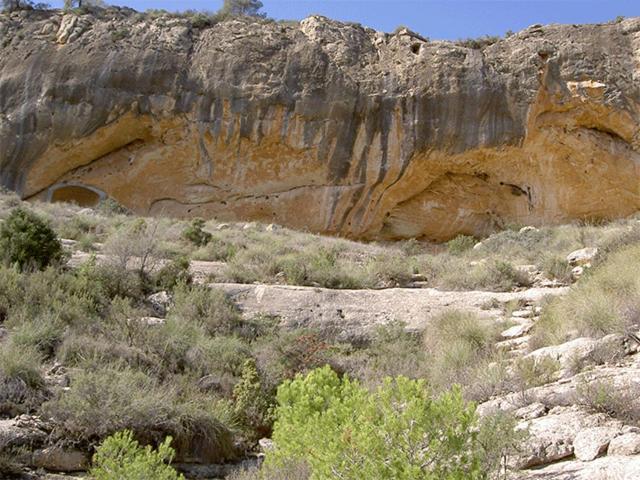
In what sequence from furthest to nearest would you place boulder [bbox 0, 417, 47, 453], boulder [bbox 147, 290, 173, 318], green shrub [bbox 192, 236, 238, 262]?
green shrub [bbox 192, 236, 238, 262] < boulder [bbox 147, 290, 173, 318] < boulder [bbox 0, 417, 47, 453]

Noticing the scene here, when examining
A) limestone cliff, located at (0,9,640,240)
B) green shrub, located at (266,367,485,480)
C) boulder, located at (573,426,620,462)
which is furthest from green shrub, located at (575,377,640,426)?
limestone cliff, located at (0,9,640,240)

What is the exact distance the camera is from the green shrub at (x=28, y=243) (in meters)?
9.55

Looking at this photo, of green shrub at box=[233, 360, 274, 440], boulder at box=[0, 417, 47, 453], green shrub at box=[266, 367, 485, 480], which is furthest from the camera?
green shrub at box=[233, 360, 274, 440]

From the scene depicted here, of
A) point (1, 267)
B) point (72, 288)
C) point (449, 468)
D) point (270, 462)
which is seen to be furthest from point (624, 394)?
point (1, 267)

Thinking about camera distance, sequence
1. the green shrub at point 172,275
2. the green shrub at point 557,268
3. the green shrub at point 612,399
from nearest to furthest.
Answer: the green shrub at point 612,399 < the green shrub at point 172,275 < the green shrub at point 557,268

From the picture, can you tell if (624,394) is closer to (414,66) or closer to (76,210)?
(76,210)

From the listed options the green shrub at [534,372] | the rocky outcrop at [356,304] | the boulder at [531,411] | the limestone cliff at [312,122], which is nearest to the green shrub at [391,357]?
Result: the rocky outcrop at [356,304]

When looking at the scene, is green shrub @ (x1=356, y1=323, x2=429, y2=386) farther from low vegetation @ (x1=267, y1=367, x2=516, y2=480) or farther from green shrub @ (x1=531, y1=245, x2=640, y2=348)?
low vegetation @ (x1=267, y1=367, x2=516, y2=480)

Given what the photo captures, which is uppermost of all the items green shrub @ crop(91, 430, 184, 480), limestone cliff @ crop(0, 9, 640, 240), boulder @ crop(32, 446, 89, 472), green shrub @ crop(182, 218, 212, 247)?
limestone cliff @ crop(0, 9, 640, 240)

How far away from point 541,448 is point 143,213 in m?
15.8

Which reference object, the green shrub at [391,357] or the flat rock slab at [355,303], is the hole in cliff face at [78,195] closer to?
the flat rock slab at [355,303]

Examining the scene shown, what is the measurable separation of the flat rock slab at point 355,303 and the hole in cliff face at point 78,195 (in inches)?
374

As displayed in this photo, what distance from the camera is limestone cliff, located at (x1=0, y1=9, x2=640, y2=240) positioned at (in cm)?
1792

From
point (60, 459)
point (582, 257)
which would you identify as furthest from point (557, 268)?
point (60, 459)
